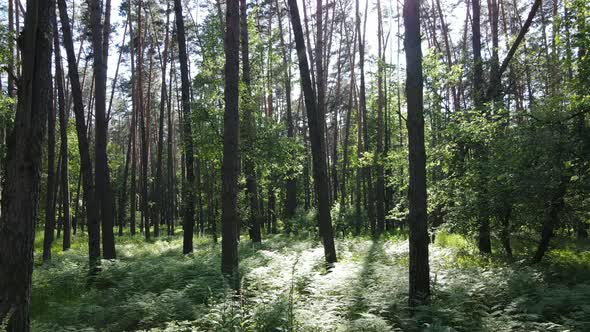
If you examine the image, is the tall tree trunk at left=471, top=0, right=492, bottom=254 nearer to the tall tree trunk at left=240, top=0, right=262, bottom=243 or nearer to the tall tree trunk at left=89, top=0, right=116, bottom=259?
the tall tree trunk at left=240, top=0, right=262, bottom=243

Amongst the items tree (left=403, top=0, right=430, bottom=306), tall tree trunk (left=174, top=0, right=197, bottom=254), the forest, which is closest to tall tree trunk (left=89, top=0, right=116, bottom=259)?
the forest

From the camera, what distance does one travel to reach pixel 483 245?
11.4 m

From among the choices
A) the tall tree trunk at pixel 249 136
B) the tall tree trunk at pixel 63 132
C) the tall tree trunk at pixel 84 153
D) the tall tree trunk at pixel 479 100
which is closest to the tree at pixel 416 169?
the tall tree trunk at pixel 479 100

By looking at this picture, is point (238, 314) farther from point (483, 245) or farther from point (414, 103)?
point (483, 245)

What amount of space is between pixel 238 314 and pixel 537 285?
5036 millimetres

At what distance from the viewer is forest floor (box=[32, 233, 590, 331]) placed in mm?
5238

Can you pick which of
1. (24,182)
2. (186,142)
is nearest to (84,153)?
(186,142)

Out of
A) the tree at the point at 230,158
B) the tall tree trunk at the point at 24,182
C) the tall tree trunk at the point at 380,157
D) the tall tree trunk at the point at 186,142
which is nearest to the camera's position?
the tall tree trunk at the point at 24,182

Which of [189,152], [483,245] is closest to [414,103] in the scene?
[483,245]

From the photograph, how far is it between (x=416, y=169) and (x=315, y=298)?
8.92 feet

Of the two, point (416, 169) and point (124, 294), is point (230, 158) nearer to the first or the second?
point (124, 294)

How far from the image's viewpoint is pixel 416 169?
5.99 metres

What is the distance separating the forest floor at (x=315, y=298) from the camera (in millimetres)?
5238

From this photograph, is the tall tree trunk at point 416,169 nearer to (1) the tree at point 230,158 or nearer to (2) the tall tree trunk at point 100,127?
(1) the tree at point 230,158
